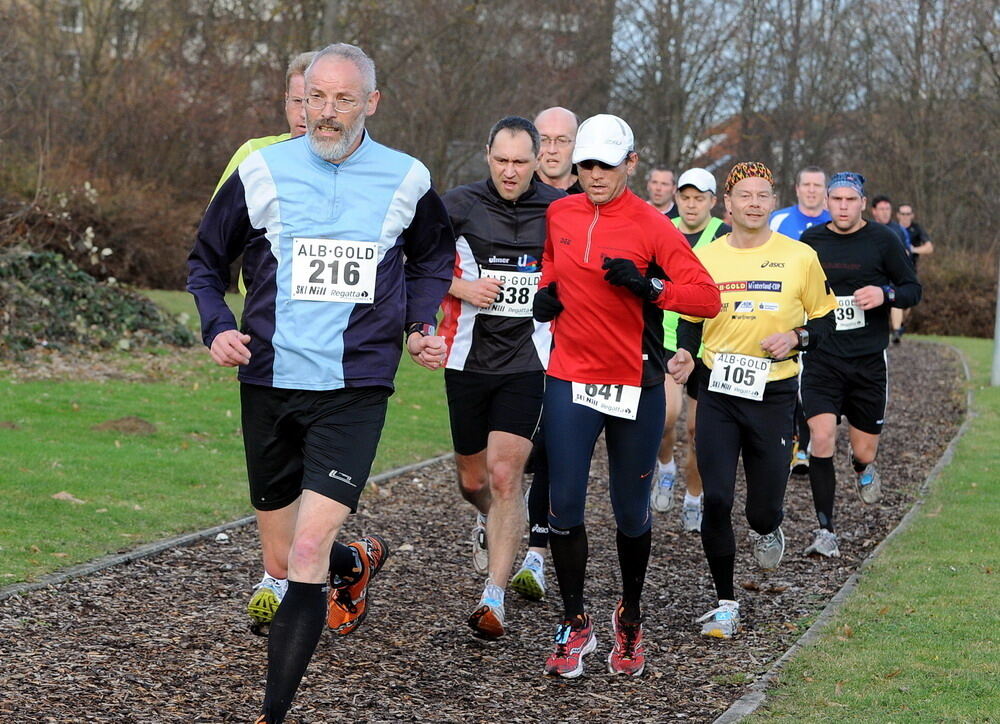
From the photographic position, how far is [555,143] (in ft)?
23.5

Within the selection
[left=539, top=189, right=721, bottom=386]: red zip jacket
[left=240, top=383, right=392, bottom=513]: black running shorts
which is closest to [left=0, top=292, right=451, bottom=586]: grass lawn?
[left=240, top=383, right=392, bottom=513]: black running shorts

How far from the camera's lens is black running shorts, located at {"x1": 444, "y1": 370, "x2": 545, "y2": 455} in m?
6.41

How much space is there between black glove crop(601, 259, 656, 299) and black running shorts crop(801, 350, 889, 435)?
3564mm

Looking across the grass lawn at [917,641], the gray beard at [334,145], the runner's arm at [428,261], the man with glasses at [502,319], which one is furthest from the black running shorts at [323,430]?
the grass lawn at [917,641]

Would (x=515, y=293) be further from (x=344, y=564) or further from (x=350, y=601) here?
(x=350, y=601)

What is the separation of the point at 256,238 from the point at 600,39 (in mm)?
34076

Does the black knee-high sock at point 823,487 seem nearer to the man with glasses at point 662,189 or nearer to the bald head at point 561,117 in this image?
the man with glasses at point 662,189

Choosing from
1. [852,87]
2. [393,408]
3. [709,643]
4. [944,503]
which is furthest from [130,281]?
[852,87]

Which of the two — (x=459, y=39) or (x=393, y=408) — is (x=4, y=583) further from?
(x=459, y=39)

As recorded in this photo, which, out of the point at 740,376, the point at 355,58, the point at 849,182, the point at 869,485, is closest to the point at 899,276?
the point at 849,182

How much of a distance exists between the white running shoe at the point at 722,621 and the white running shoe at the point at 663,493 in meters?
3.02

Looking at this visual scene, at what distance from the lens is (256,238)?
4.74 metres

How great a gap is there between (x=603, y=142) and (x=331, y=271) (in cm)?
146

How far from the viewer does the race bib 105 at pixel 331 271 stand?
4.61m
